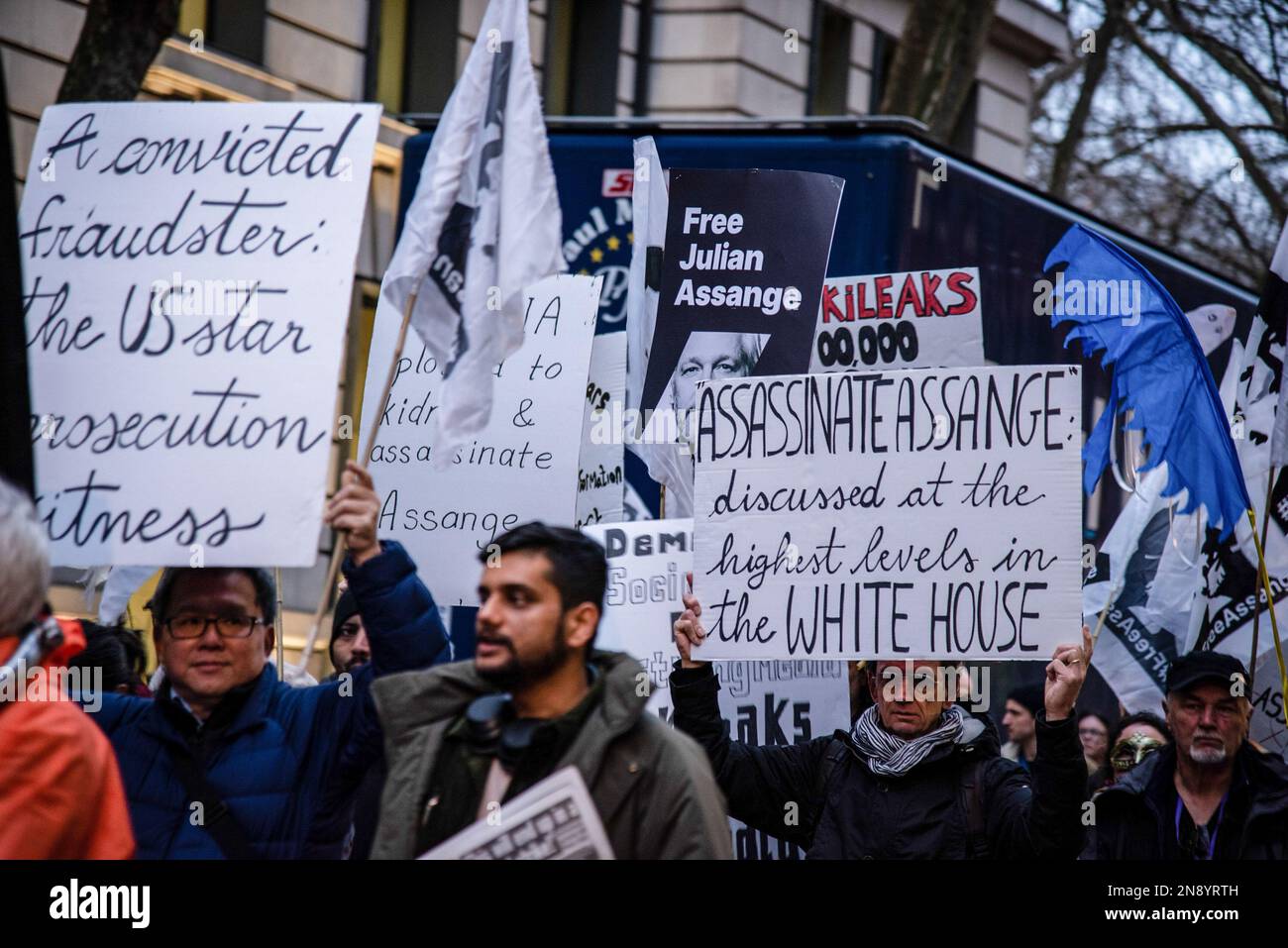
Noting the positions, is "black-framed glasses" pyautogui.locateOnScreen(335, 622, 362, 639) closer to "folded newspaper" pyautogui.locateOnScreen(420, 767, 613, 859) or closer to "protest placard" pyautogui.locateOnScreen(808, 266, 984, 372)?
"protest placard" pyautogui.locateOnScreen(808, 266, 984, 372)

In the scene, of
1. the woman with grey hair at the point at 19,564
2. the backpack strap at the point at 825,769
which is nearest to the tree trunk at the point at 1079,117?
the backpack strap at the point at 825,769

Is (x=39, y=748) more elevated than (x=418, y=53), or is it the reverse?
(x=418, y=53)

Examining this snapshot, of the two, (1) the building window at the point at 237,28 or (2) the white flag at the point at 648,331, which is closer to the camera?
(2) the white flag at the point at 648,331

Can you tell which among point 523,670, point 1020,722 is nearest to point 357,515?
point 523,670

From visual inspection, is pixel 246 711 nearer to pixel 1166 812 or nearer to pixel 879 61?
pixel 1166 812

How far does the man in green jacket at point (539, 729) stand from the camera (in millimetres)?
3805

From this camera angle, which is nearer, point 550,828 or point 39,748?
point 39,748

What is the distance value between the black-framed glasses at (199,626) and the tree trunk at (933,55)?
1150 centimetres

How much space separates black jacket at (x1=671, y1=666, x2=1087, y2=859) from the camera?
191 inches

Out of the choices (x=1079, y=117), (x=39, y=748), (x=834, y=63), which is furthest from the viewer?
(x=1079, y=117)

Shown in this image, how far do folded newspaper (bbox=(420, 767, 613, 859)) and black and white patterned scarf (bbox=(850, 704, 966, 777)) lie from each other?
1634mm

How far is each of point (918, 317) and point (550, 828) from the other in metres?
4.33

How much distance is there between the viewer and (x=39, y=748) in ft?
11.0

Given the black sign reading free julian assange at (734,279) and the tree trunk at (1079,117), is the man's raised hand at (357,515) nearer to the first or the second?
the black sign reading free julian assange at (734,279)
